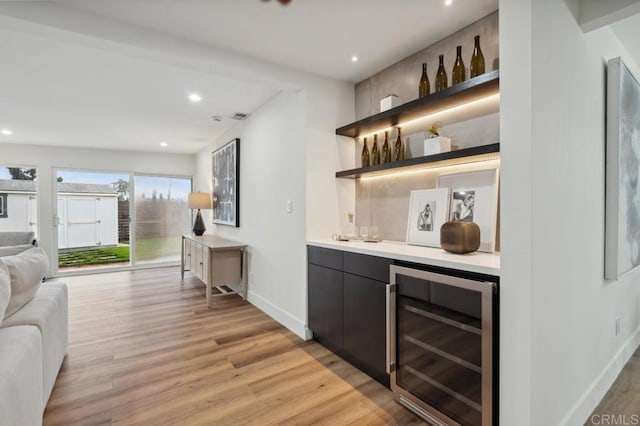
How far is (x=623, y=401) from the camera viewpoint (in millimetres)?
1912

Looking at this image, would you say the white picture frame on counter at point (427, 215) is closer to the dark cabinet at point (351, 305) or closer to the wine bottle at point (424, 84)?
the dark cabinet at point (351, 305)

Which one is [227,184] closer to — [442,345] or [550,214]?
[442,345]

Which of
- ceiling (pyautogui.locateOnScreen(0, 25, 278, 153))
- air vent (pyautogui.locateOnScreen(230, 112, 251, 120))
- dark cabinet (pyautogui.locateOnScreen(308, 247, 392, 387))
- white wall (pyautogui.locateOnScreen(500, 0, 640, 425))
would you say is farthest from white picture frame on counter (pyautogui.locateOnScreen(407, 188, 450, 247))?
air vent (pyautogui.locateOnScreen(230, 112, 251, 120))

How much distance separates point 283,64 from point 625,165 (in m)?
2.60

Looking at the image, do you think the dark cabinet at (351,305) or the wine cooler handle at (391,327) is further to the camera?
the dark cabinet at (351,305)

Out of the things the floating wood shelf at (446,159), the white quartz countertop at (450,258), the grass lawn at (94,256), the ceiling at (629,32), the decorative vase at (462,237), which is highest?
the ceiling at (629,32)

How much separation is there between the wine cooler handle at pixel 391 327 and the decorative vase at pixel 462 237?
0.43m

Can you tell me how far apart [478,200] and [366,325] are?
1.14 meters

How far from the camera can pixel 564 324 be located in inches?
61.4

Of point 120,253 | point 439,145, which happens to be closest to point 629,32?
point 439,145

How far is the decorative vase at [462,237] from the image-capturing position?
5.82 ft

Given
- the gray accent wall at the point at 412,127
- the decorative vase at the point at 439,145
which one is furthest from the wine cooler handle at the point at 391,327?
the decorative vase at the point at 439,145

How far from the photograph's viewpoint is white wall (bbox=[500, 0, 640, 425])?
1.37m

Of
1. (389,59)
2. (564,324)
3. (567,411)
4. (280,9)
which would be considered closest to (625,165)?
(564,324)
